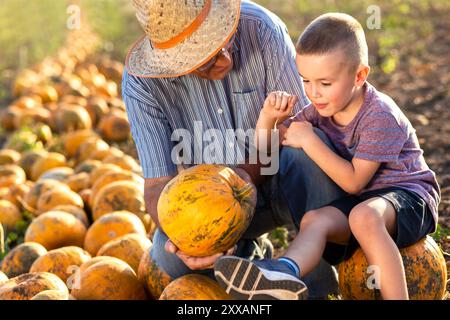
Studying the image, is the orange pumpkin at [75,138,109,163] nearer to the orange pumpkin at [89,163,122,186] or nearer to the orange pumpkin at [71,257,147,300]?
the orange pumpkin at [89,163,122,186]

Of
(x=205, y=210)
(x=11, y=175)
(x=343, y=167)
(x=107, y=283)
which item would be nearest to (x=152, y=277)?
(x=107, y=283)

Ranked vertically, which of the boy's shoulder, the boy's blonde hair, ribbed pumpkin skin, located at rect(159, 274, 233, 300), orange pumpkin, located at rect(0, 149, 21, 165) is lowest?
orange pumpkin, located at rect(0, 149, 21, 165)

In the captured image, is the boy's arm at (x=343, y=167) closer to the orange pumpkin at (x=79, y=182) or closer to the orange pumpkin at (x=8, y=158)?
the orange pumpkin at (x=79, y=182)

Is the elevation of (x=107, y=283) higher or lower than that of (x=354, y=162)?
lower

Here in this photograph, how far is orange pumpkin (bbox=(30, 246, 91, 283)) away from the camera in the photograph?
424cm

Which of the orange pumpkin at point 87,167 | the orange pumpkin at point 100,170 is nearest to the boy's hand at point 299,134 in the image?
the orange pumpkin at point 100,170

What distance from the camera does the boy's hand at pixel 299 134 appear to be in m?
3.47

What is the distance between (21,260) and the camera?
456 cm

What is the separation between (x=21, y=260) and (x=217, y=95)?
1.61 m

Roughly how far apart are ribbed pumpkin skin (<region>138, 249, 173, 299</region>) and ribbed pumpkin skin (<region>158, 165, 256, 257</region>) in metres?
0.51

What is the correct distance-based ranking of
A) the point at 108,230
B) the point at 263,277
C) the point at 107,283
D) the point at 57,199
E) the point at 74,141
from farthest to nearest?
the point at 74,141
the point at 57,199
the point at 108,230
the point at 107,283
the point at 263,277

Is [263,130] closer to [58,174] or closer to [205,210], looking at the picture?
[205,210]

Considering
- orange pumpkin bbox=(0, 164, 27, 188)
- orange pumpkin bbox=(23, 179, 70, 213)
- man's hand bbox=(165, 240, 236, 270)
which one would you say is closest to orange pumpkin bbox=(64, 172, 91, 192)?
orange pumpkin bbox=(23, 179, 70, 213)

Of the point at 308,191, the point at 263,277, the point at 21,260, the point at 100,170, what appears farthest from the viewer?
the point at 100,170
